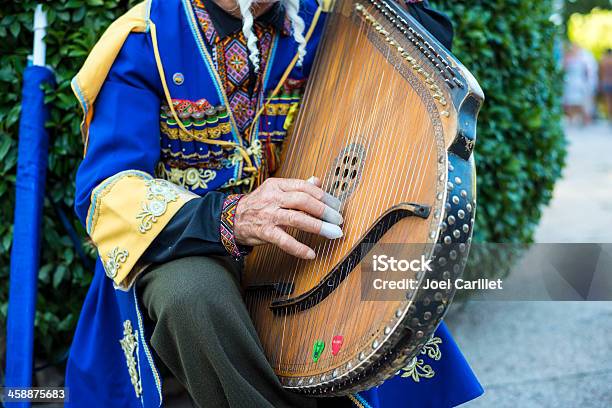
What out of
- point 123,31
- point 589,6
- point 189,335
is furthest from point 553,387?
point 589,6

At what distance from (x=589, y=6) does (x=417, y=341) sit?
18303 mm

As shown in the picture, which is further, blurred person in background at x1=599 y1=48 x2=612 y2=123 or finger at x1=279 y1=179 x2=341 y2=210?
blurred person in background at x1=599 y1=48 x2=612 y2=123

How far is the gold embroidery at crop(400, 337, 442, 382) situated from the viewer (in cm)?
193

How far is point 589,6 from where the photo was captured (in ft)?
58.2

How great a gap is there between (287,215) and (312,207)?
2.3 inches

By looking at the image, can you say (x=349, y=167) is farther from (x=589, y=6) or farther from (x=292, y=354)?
(x=589, y=6)

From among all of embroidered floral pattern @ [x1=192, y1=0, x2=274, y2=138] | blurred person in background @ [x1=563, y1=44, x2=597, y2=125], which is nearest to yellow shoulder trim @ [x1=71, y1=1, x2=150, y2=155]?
embroidered floral pattern @ [x1=192, y1=0, x2=274, y2=138]

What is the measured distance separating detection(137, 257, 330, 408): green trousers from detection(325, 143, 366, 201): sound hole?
335 mm

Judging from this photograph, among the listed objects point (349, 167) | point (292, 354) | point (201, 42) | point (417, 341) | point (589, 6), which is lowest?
point (589, 6)

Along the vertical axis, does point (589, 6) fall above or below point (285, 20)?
below

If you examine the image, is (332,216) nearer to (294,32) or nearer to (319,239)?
(319,239)

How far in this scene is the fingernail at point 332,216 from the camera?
1630 millimetres

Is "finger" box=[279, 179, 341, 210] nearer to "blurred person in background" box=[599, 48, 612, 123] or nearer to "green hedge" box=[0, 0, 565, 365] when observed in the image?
"green hedge" box=[0, 0, 565, 365]

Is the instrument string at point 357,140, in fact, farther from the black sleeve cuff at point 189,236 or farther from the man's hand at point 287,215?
the black sleeve cuff at point 189,236
